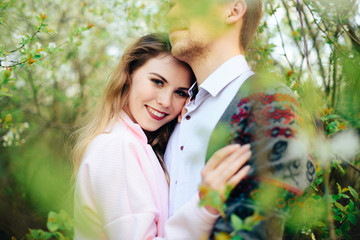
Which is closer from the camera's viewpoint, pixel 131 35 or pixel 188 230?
pixel 188 230

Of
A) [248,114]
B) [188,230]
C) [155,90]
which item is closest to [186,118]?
[155,90]

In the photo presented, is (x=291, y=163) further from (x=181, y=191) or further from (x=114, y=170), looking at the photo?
(x=114, y=170)

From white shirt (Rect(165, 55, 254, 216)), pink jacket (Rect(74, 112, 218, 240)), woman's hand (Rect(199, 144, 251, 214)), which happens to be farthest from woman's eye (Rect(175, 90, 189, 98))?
woman's hand (Rect(199, 144, 251, 214))

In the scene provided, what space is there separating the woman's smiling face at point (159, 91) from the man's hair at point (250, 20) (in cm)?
42

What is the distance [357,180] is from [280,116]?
5.58 ft

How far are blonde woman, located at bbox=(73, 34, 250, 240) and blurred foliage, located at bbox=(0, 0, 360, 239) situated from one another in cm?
17

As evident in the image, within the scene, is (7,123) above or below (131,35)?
below

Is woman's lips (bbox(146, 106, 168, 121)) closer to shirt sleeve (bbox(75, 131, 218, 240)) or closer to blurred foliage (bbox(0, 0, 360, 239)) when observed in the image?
shirt sleeve (bbox(75, 131, 218, 240))

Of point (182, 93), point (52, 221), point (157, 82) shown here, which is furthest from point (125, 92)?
point (52, 221)

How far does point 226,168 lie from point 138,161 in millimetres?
695

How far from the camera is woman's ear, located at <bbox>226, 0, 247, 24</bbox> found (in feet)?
5.61

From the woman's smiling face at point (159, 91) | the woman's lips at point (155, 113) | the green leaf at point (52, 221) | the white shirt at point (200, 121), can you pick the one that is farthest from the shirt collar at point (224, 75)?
the green leaf at point (52, 221)

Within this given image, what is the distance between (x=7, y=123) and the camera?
7.96 feet

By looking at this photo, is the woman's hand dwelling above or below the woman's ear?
below
